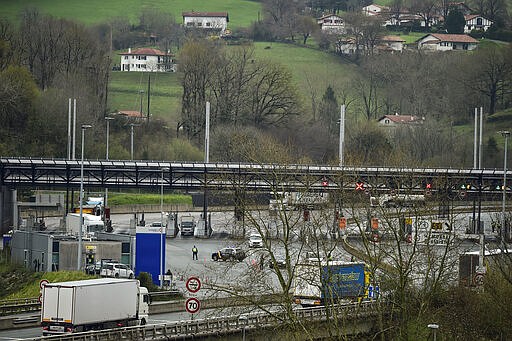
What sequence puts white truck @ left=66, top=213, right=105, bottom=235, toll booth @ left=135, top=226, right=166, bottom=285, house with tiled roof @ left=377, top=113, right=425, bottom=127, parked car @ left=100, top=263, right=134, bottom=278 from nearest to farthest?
parked car @ left=100, top=263, right=134, bottom=278 < toll booth @ left=135, top=226, right=166, bottom=285 < white truck @ left=66, top=213, right=105, bottom=235 < house with tiled roof @ left=377, top=113, right=425, bottom=127

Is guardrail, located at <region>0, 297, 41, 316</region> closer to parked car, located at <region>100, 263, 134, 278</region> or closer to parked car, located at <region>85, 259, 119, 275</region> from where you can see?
parked car, located at <region>100, 263, 134, 278</region>

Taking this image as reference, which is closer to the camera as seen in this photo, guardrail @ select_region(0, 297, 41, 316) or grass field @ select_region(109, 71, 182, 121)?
guardrail @ select_region(0, 297, 41, 316)

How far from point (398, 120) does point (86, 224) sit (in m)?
93.6

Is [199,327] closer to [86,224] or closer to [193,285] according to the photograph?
[193,285]

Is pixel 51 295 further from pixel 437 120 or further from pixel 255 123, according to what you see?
pixel 437 120

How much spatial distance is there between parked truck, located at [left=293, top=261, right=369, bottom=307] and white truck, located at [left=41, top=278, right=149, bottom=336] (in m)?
6.23

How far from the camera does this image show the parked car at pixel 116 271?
63156 millimetres

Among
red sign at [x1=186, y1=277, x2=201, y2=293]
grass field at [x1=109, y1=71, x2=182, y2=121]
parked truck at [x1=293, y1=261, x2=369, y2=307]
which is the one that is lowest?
parked truck at [x1=293, y1=261, x2=369, y2=307]

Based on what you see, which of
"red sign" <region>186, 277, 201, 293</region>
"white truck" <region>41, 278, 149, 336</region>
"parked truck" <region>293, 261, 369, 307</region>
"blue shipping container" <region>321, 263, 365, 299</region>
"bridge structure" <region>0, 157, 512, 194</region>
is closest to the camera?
"red sign" <region>186, 277, 201, 293</region>

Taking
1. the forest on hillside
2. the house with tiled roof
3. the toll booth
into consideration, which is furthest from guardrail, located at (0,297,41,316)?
the house with tiled roof

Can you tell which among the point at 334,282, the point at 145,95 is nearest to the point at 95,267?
the point at 334,282

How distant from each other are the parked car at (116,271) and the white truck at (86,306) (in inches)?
596

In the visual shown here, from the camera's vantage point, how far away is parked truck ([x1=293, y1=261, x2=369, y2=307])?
45969mm

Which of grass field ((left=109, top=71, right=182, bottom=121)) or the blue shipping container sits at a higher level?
grass field ((left=109, top=71, right=182, bottom=121))
